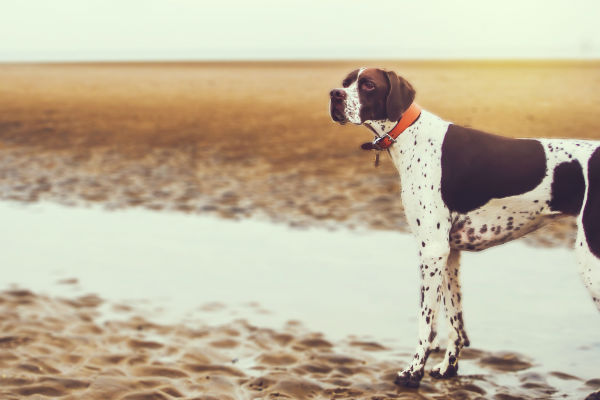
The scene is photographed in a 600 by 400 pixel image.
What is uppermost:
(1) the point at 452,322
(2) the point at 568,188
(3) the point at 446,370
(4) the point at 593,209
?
(2) the point at 568,188

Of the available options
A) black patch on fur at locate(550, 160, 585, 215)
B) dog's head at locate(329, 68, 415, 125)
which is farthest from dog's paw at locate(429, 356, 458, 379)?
dog's head at locate(329, 68, 415, 125)

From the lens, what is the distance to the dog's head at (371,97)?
5.12m

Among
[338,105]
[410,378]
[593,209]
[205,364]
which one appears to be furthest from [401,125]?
[205,364]

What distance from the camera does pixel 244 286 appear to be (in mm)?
8227

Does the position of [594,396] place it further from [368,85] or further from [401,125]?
[368,85]

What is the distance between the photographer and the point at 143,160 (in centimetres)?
1753

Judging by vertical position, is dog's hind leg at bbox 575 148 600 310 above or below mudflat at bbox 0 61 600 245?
above

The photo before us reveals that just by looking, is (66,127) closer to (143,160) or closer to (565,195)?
(143,160)

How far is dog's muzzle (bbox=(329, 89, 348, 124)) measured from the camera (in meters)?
5.11

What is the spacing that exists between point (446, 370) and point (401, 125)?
193cm

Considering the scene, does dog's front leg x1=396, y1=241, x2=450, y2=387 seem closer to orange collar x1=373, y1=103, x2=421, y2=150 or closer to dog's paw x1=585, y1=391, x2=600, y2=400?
orange collar x1=373, y1=103, x2=421, y2=150

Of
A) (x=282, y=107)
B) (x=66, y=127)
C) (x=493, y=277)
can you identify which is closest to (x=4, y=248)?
(x=493, y=277)

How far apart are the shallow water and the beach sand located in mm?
30

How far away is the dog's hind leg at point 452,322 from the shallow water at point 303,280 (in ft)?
0.80
